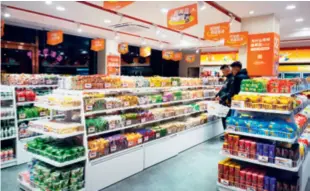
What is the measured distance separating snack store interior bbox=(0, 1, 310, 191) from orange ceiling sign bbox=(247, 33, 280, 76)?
3 cm

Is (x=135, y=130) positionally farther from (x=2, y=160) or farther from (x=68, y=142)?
(x=2, y=160)

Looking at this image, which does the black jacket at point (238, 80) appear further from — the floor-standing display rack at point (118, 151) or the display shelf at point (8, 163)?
the display shelf at point (8, 163)

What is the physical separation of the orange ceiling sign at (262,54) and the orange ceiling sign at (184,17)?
9.22 feet

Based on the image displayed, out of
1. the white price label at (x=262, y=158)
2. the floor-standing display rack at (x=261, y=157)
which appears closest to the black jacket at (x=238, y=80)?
the floor-standing display rack at (x=261, y=157)

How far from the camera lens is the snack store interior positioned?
3.62 m

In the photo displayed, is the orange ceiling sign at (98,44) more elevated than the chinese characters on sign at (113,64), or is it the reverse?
the orange ceiling sign at (98,44)

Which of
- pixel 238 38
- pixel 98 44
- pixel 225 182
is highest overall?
pixel 98 44

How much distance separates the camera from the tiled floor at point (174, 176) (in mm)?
4164

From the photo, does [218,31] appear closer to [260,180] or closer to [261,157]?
[261,157]

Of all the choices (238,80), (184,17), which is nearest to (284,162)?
(238,80)

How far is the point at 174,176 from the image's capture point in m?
4.64

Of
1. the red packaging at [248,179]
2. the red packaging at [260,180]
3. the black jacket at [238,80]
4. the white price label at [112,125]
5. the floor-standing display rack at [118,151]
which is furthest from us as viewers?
the black jacket at [238,80]

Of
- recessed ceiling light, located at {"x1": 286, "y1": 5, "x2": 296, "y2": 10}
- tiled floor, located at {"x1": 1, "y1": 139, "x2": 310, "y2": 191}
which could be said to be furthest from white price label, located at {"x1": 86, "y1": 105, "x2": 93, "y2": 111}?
recessed ceiling light, located at {"x1": 286, "y1": 5, "x2": 296, "y2": 10}

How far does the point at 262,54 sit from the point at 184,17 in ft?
9.78
